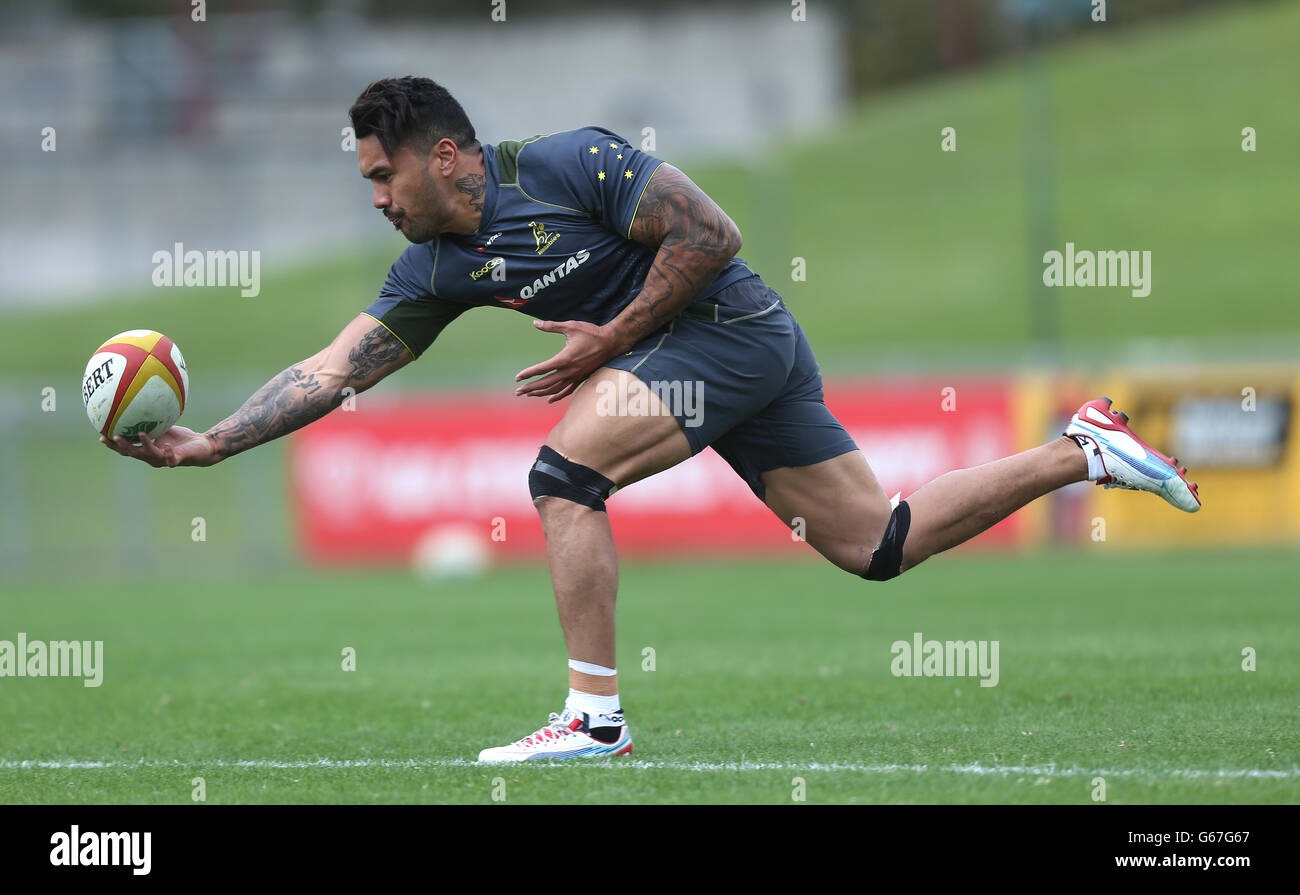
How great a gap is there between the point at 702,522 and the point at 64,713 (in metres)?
10.2

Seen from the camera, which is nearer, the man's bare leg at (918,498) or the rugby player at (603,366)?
the rugby player at (603,366)

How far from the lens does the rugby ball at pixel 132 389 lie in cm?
573

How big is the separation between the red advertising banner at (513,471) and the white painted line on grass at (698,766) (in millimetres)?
10833

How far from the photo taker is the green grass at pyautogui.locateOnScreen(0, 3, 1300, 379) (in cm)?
3347

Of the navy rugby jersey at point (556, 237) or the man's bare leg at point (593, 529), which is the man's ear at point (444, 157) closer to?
the navy rugby jersey at point (556, 237)

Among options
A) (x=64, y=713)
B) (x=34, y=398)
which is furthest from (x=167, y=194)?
(x=64, y=713)

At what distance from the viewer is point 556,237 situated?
566cm

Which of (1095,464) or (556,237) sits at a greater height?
(556,237)

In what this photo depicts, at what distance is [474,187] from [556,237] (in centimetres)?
34

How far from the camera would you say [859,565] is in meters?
6.00

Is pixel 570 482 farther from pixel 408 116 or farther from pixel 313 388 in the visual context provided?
pixel 408 116

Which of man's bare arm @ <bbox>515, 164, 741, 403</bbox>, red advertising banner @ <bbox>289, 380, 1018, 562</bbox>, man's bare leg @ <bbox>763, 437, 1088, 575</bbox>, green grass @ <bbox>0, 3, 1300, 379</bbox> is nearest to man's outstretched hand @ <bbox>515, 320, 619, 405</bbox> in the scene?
man's bare arm @ <bbox>515, 164, 741, 403</bbox>
